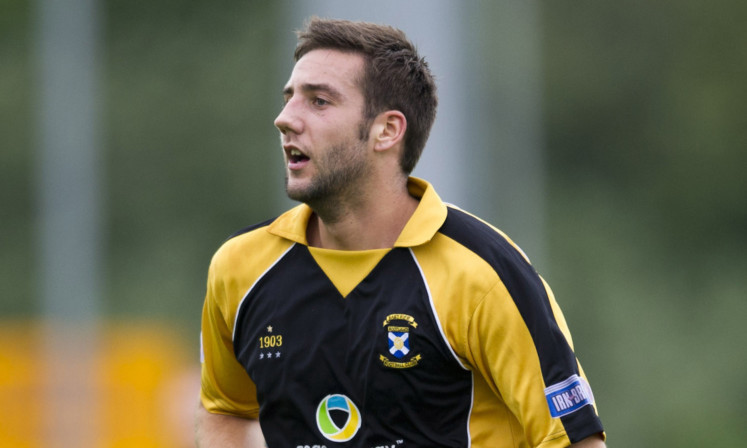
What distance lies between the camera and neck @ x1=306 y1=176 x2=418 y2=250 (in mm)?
4562

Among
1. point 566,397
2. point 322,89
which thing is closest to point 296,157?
point 322,89

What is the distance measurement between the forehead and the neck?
0.40m

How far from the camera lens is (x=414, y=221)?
445 centimetres

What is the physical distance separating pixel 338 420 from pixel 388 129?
41.0 inches

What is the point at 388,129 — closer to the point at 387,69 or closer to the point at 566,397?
the point at 387,69

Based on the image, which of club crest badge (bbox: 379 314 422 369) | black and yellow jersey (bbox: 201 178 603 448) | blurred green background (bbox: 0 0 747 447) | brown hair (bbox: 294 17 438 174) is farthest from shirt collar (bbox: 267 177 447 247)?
blurred green background (bbox: 0 0 747 447)

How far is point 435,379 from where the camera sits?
4277 mm

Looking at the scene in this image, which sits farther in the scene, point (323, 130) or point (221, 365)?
point (221, 365)

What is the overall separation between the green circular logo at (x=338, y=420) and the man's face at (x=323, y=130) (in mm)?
689

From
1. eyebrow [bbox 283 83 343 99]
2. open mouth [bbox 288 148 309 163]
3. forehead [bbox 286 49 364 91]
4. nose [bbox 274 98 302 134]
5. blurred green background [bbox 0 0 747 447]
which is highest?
forehead [bbox 286 49 364 91]

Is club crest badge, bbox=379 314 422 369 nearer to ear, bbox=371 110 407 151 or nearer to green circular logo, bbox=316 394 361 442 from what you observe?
green circular logo, bbox=316 394 361 442

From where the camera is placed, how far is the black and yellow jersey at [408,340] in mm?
4156

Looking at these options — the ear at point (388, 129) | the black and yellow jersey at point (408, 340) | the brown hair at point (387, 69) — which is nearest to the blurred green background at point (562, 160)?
the brown hair at point (387, 69)

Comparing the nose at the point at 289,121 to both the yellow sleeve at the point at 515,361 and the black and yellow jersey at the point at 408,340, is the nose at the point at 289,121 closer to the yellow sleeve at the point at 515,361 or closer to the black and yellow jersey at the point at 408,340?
the black and yellow jersey at the point at 408,340
